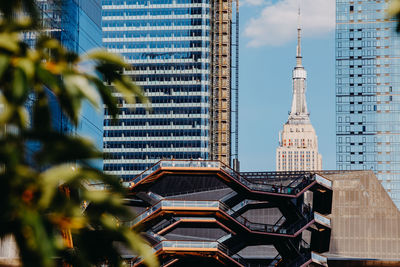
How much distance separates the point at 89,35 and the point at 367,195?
38.0m

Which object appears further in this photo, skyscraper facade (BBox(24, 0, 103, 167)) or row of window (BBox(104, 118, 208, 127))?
row of window (BBox(104, 118, 208, 127))

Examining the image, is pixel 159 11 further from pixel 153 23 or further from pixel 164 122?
pixel 164 122

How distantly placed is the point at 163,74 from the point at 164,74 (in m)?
0.26

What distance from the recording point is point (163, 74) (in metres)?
198

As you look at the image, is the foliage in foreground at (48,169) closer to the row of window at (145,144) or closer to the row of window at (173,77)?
the row of window at (145,144)

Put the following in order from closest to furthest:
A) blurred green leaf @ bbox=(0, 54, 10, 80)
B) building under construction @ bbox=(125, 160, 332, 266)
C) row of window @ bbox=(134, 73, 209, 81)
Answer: blurred green leaf @ bbox=(0, 54, 10, 80), building under construction @ bbox=(125, 160, 332, 266), row of window @ bbox=(134, 73, 209, 81)

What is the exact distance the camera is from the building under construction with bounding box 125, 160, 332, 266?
277ft

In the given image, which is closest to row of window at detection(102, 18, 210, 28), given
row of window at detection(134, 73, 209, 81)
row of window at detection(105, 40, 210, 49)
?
row of window at detection(105, 40, 210, 49)

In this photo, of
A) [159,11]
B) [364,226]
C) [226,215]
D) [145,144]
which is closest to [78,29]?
[226,215]

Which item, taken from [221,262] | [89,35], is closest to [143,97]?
[221,262]

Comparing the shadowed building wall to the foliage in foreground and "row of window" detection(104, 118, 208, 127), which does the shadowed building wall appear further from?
"row of window" detection(104, 118, 208, 127)

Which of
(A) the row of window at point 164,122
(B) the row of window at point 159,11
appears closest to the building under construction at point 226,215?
(A) the row of window at point 164,122

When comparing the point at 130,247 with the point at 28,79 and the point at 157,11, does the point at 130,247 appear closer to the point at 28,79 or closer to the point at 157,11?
the point at 28,79

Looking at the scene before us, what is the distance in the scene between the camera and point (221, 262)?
8512cm
